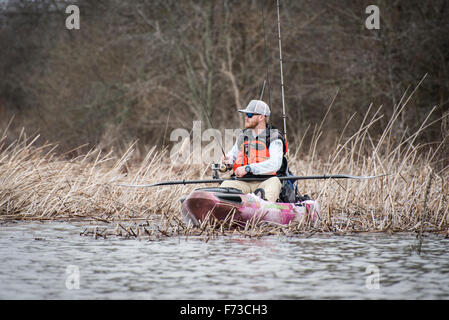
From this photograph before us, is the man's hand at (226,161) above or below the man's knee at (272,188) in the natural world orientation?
above

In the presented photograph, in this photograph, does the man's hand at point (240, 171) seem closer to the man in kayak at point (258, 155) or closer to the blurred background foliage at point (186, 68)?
the man in kayak at point (258, 155)

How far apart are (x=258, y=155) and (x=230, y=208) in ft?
2.52

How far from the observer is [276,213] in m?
8.71

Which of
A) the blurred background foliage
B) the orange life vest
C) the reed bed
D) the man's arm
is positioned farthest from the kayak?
the blurred background foliage

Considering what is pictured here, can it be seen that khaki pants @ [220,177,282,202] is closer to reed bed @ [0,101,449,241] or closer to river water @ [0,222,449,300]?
reed bed @ [0,101,449,241]

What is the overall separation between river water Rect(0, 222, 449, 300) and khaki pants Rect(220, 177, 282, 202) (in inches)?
30.6

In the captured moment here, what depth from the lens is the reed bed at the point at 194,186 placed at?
8555 millimetres

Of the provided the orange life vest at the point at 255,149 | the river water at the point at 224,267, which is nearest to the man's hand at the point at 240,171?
the orange life vest at the point at 255,149

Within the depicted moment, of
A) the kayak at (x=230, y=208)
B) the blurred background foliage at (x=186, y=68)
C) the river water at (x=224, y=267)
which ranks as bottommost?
the river water at (x=224, y=267)

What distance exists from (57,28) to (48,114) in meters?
3.74

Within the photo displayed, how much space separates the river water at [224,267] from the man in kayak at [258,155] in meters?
0.93

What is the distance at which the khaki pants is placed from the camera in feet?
28.8
